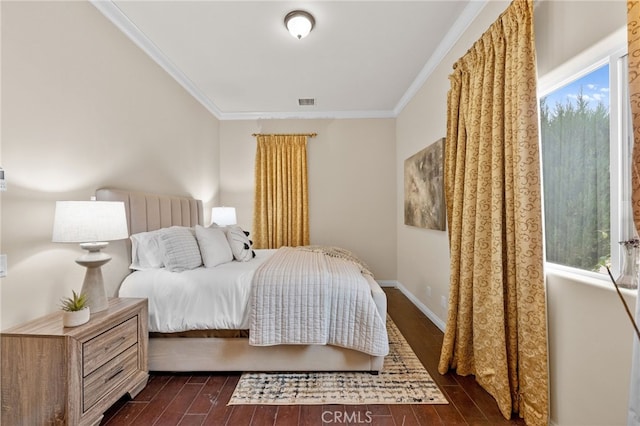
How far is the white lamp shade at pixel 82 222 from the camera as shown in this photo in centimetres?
145

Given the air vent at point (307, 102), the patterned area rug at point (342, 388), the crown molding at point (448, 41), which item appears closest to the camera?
the patterned area rug at point (342, 388)

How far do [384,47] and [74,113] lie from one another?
8.42 ft

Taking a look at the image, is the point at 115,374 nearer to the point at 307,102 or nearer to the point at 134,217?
the point at 134,217

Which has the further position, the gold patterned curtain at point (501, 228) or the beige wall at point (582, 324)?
the gold patterned curtain at point (501, 228)

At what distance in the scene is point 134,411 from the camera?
1692mm

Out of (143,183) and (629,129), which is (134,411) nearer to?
(143,183)

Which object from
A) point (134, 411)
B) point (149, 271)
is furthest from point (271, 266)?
point (134, 411)

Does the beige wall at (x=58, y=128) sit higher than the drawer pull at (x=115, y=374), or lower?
higher

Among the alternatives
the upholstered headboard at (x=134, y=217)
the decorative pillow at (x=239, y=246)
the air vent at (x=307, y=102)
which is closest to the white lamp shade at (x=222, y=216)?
the upholstered headboard at (x=134, y=217)

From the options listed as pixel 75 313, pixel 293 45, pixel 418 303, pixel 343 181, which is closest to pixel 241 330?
pixel 75 313

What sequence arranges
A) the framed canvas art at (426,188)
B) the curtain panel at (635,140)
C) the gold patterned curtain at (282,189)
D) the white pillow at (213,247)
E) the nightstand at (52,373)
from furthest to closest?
1. the gold patterned curtain at (282,189)
2. the framed canvas art at (426,188)
3. the white pillow at (213,247)
4. the nightstand at (52,373)
5. the curtain panel at (635,140)

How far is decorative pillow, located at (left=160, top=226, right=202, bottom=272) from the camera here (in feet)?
7.02

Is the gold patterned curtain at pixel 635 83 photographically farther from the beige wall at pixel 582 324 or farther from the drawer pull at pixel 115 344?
the drawer pull at pixel 115 344

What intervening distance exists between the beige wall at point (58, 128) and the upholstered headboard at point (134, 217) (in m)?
0.04
